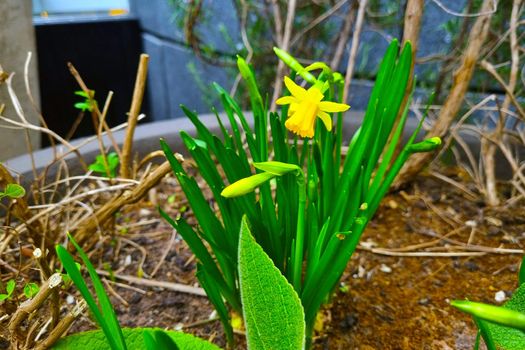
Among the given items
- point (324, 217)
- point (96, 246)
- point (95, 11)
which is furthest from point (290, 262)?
point (95, 11)

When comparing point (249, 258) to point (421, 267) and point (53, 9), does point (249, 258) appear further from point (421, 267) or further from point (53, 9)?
point (53, 9)

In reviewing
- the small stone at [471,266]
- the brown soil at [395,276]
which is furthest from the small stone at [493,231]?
the small stone at [471,266]

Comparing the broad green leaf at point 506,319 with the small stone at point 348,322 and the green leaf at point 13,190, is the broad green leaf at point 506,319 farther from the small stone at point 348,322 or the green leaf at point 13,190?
the green leaf at point 13,190

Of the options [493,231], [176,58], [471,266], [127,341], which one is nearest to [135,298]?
[127,341]

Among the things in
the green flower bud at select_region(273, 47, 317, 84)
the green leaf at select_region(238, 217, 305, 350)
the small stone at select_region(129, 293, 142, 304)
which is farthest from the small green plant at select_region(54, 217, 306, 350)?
the small stone at select_region(129, 293, 142, 304)

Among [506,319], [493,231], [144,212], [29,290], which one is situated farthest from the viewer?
[144,212]

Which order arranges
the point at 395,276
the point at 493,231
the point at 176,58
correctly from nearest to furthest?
the point at 395,276, the point at 493,231, the point at 176,58

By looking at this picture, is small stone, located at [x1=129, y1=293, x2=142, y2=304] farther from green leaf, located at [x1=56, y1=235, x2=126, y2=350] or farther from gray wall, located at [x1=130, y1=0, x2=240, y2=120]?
gray wall, located at [x1=130, y1=0, x2=240, y2=120]

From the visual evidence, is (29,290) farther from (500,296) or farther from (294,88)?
(500,296)
